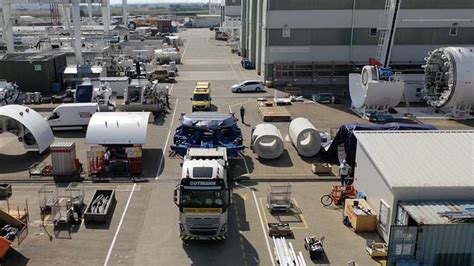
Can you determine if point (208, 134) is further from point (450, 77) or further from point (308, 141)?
point (450, 77)

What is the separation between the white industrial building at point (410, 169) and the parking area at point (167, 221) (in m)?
1.67

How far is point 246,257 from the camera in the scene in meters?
16.5

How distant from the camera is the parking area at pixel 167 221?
16.6 metres

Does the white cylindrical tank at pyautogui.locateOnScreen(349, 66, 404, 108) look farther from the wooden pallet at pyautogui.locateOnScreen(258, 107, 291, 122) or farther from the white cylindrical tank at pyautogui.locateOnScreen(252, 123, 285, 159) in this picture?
the white cylindrical tank at pyautogui.locateOnScreen(252, 123, 285, 159)

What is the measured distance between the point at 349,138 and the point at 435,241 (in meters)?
9.87

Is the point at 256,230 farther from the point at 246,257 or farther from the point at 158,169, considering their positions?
the point at 158,169

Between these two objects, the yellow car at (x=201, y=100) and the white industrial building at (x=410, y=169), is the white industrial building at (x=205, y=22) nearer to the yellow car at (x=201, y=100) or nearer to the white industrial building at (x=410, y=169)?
the yellow car at (x=201, y=100)

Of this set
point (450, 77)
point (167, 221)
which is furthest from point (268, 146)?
point (450, 77)

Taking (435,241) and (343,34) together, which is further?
(343,34)

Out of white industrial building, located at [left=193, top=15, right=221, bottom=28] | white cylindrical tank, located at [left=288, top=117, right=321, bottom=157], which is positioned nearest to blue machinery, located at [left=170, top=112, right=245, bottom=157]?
white cylindrical tank, located at [left=288, top=117, right=321, bottom=157]

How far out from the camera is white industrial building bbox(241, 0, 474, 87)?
1857 inches

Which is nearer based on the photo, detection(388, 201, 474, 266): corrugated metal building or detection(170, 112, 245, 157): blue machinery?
detection(388, 201, 474, 266): corrugated metal building

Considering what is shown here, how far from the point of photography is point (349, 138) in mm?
24141

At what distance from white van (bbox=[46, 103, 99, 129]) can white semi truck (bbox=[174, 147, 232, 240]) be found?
55.6 feet
